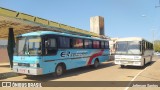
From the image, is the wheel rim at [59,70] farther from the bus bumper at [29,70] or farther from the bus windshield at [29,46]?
the bus windshield at [29,46]

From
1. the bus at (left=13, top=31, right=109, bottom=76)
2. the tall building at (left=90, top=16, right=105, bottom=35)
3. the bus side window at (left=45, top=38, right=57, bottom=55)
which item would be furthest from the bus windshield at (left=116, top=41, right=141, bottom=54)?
the tall building at (left=90, top=16, right=105, bottom=35)

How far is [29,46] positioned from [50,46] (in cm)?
123

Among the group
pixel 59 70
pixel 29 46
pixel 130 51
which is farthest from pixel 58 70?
pixel 130 51

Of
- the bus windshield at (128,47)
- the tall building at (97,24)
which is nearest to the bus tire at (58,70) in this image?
the bus windshield at (128,47)

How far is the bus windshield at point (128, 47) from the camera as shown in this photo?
63.4 ft

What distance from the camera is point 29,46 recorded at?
13.0 metres

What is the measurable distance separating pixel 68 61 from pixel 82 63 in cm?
244

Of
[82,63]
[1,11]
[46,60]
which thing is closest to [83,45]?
[82,63]

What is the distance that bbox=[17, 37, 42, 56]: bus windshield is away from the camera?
12735mm

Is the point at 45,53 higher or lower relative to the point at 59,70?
higher

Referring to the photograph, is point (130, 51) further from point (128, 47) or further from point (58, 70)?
point (58, 70)

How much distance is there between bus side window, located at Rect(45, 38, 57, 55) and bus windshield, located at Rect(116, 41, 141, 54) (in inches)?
315

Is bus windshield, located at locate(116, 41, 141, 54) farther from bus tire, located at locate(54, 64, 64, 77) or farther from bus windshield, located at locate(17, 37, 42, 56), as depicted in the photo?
bus windshield, located at locate(17, 37, 42, 56)

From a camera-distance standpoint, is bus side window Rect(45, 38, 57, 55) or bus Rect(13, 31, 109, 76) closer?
bus Rect(13, 31, 109, 76)
